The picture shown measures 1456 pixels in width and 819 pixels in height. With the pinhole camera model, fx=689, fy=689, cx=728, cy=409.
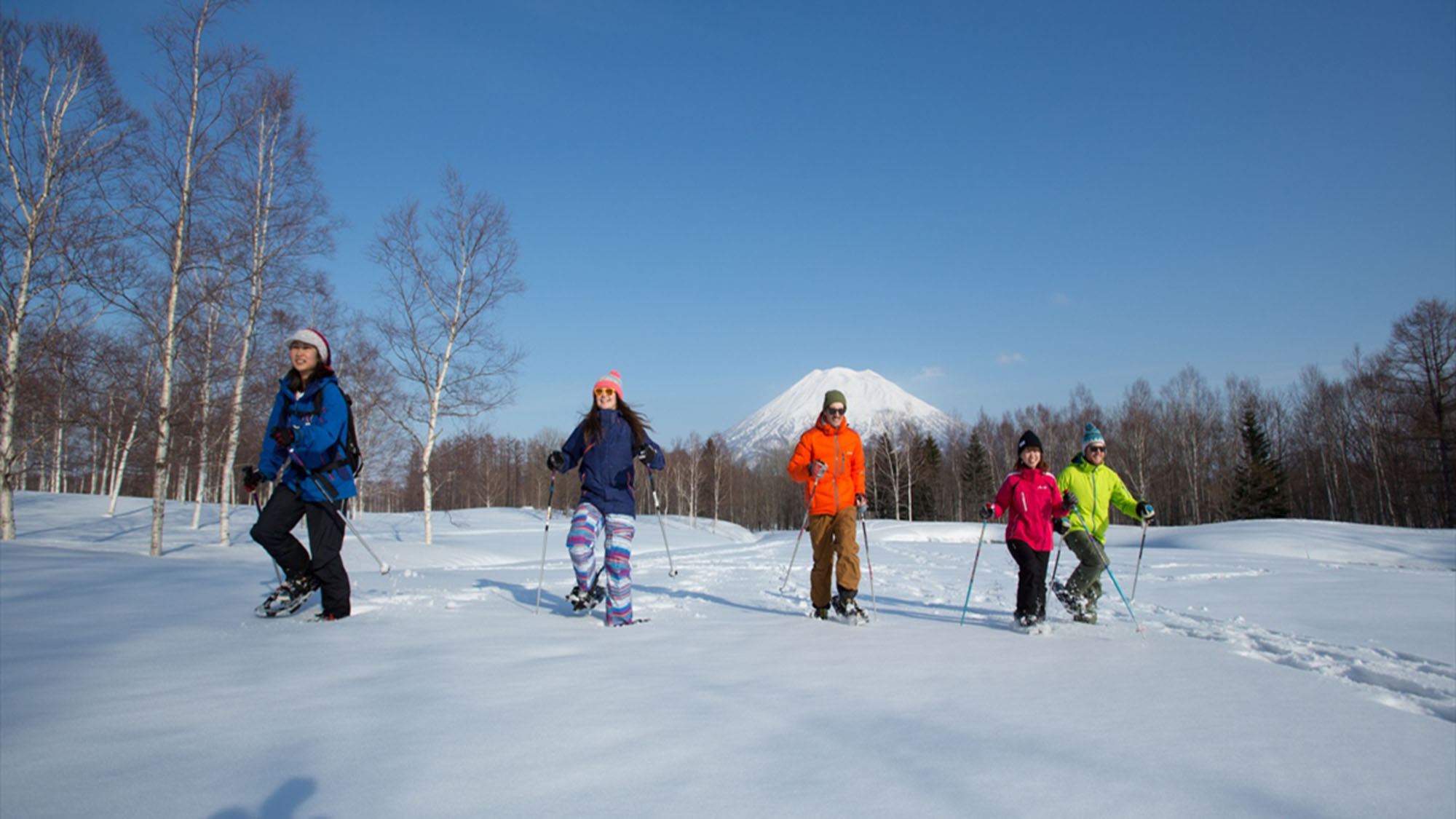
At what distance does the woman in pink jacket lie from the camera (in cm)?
543

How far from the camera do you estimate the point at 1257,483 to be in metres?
39.0

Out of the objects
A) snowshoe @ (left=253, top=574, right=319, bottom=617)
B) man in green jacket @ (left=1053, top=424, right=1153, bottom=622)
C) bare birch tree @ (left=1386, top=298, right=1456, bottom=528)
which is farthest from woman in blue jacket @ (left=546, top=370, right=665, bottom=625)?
bare birch tree @ (left=1386, top=298, right=1456, bottom=528)

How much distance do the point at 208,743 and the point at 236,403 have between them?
15.8 metres

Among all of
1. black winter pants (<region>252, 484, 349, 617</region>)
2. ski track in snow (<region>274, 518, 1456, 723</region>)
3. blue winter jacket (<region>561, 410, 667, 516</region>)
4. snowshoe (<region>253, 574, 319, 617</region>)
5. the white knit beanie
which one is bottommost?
ski track in snow (<region>274, 518, 1456, 723</region>)

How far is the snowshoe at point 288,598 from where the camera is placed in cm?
476

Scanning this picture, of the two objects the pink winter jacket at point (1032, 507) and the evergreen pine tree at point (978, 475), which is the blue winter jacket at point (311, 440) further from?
the evergreen pine tree at point (978, 475)

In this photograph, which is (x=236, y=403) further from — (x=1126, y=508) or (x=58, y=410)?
(x=1126, y=508)

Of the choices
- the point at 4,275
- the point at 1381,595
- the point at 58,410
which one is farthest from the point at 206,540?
the point at 1381,595

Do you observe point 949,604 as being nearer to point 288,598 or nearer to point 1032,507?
→ point 1032,507

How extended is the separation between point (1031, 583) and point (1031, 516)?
53 centimetres

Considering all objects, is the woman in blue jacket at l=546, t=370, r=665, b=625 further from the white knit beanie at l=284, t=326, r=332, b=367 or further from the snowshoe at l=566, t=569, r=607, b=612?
the white knit beanie at l=284, t=326, r=332, b=367

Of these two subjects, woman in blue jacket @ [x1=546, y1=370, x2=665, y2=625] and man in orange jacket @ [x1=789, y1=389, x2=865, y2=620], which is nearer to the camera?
woman in blue jacket @ [x1=546, y1=370, x2=665, y2=625]

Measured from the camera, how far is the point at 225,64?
12750 millimetres

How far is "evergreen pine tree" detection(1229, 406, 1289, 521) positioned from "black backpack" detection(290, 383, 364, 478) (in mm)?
46123
